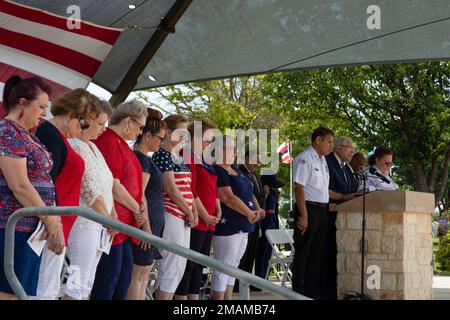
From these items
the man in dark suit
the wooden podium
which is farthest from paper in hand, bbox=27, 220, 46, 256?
the man in dark suit

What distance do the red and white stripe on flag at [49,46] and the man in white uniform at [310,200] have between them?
2.39 metres

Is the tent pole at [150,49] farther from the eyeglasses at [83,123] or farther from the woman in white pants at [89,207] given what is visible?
the eyeglasses at [83,123]

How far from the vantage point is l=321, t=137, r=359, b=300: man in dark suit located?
30.3 feet

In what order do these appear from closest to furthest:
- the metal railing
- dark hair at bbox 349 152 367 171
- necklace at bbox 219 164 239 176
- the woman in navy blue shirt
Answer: the metal railing → the woman in navy blue shirt → necklace at bbox 219 164 239 176 → dark hair at bbox 349 152 367 171

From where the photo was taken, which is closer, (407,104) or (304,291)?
(304,291)

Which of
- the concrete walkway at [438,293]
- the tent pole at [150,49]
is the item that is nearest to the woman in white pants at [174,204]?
the tent pole at [150,49]

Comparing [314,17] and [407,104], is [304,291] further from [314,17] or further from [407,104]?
[407,104]

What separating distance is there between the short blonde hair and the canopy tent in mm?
3276

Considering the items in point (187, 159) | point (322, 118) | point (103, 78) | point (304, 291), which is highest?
point (322, 118)

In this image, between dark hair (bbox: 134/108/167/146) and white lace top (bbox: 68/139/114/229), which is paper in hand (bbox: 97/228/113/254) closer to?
white lace top (bbox: 68/139/114/229)

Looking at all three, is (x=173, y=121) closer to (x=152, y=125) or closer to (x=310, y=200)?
(x=152, y=125)

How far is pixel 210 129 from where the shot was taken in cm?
756

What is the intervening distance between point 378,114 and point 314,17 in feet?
45.3
